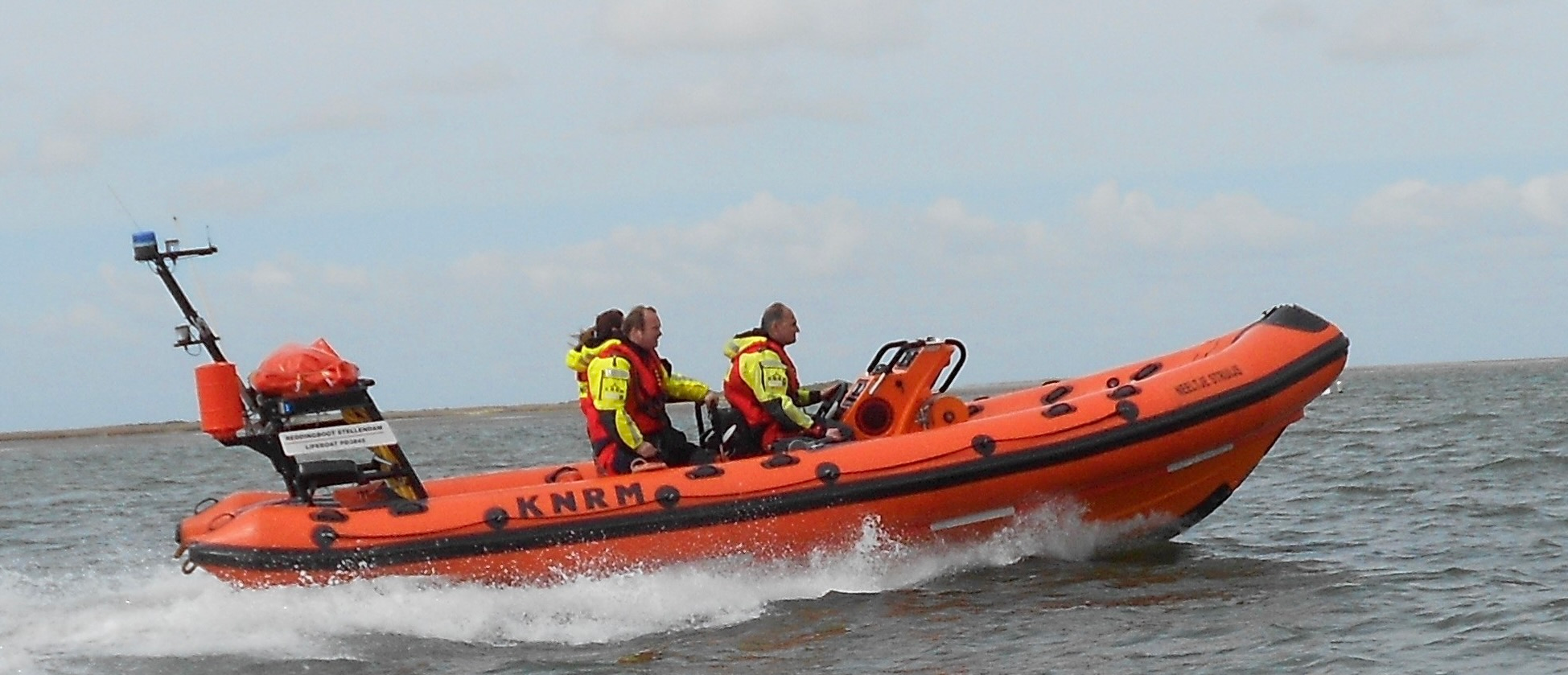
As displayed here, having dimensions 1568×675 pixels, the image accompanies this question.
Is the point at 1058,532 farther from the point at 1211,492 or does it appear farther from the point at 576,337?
the point at 576,337

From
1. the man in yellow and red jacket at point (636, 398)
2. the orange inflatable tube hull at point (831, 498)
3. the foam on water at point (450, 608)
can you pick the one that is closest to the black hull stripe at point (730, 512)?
the orange inflatable tube hull at point (831, 498)

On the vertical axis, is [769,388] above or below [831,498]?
above

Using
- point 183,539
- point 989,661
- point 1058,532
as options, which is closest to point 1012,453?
point 1058,532

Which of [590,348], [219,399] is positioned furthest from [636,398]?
[219,399]

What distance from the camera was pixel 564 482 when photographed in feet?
26.0

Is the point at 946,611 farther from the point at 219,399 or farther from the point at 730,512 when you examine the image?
the point at 219,399

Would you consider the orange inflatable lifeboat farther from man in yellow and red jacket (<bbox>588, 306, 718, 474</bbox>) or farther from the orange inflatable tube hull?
man in yellow and red jacket (<bbox>588, 306, 718, 474</bbox>)

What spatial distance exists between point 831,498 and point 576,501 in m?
1.15

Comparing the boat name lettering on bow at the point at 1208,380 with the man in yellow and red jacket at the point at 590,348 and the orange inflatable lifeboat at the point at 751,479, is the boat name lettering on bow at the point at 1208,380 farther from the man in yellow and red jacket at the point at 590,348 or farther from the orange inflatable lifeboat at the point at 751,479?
the man in yellow and red jacket at the point at 590,348

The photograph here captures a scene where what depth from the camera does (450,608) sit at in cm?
745

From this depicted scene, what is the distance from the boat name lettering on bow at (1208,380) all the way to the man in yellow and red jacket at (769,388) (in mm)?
1642

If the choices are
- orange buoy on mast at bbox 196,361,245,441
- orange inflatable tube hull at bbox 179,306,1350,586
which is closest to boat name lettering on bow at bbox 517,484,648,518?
orange inflatable tube hull at bbox 179,306,1350,586

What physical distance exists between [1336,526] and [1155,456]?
2.19 metres

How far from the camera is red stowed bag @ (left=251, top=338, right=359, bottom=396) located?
24.8ft
